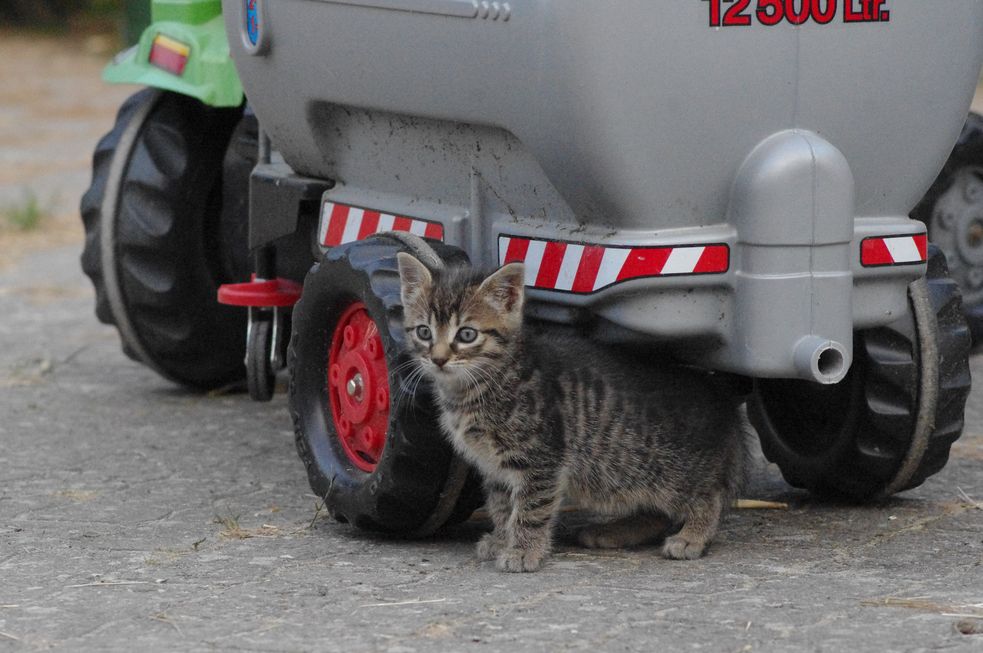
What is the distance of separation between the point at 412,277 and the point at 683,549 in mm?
951

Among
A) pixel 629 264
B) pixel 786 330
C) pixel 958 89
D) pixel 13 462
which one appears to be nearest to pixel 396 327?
pixel 629 264

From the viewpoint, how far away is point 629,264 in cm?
366

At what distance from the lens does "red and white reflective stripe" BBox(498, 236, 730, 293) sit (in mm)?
3648

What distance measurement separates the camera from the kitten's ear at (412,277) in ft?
12.5

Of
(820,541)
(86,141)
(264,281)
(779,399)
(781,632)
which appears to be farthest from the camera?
(86,141)

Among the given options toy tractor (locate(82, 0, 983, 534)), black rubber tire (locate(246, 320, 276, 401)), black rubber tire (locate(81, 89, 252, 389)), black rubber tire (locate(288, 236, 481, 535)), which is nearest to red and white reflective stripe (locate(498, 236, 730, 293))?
toy tractor (locate(82, 0, 983, 534))

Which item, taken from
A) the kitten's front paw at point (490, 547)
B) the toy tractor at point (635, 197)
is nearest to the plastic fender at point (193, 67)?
the toy tractor at point (635, 197)

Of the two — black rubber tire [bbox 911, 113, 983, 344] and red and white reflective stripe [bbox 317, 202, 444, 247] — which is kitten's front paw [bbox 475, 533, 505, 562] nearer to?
red and white reflective stripe [bbox 317, 202, 444, 247]

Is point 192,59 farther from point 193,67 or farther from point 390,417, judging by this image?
point 390,417

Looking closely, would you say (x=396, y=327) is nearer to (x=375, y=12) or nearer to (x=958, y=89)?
(x=375, y=12)

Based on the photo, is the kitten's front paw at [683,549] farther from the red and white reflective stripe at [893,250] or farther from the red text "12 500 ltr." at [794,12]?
the red text "12 500 ltr." at [794,12]

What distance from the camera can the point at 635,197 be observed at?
3.62m

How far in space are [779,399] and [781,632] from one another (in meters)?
1.39

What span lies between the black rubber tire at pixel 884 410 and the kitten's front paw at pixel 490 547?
3.41 feet
